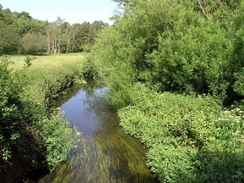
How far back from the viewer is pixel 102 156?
9188mm

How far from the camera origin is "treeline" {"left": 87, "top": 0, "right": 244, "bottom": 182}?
680cm

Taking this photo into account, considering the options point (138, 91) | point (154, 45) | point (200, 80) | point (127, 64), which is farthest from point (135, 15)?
point (200, 80)

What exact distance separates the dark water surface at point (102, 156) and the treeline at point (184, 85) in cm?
57

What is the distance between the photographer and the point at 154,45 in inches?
563

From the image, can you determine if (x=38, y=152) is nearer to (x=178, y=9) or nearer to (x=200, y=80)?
(x=200, y=80)

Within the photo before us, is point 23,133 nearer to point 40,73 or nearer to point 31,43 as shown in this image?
point 40,73

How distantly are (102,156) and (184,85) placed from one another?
19.8 feet

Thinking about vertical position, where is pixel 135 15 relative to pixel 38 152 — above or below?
above

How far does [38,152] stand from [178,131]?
5.22 meters

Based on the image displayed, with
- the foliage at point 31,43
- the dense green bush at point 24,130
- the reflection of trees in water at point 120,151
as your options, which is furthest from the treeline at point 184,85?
the foliage at point 31,43

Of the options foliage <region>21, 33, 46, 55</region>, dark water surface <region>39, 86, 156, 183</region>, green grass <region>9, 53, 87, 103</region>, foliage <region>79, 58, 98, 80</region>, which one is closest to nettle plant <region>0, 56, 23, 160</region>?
green grass <region>9, 53, 87, 103</region>

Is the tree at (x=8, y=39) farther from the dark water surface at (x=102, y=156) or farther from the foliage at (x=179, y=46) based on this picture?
the dark water surface at (x=102, y=156)

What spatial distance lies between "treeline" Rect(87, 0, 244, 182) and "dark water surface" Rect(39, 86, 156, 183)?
57 cm

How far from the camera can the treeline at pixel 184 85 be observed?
22.3 feet
